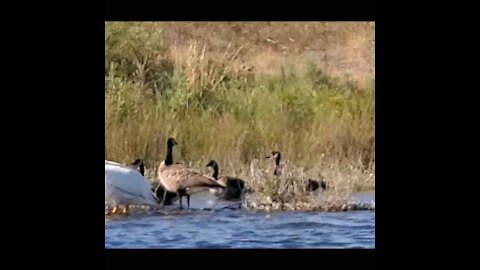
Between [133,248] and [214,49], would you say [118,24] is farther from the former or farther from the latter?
[133,248]

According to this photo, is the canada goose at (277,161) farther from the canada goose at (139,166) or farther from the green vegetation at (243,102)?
the canada goose at (139,166)

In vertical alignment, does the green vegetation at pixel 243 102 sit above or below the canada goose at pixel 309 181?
above

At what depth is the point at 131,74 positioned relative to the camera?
784cm

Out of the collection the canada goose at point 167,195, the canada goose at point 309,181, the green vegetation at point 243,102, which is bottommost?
the canada goose at point 167,195

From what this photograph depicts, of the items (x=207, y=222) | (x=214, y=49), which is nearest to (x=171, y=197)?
(x=207, y=222)

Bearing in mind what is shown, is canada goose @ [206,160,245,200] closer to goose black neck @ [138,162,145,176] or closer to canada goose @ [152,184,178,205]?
canada goose @ [152,184,178,205]

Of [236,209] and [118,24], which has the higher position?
[118,24]

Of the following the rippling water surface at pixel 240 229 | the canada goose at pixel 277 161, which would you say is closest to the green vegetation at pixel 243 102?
the canada goose at pixel 277 161

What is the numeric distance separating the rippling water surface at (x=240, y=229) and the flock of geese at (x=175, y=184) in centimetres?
7

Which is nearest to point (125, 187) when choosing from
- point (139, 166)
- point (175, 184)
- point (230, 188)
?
point (139, 166)

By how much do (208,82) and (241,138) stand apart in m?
0.32

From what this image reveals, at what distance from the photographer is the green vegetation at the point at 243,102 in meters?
7.79

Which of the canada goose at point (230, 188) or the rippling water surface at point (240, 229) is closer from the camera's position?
the rippling water surface at point (240, 229)

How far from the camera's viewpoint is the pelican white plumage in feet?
25.4
